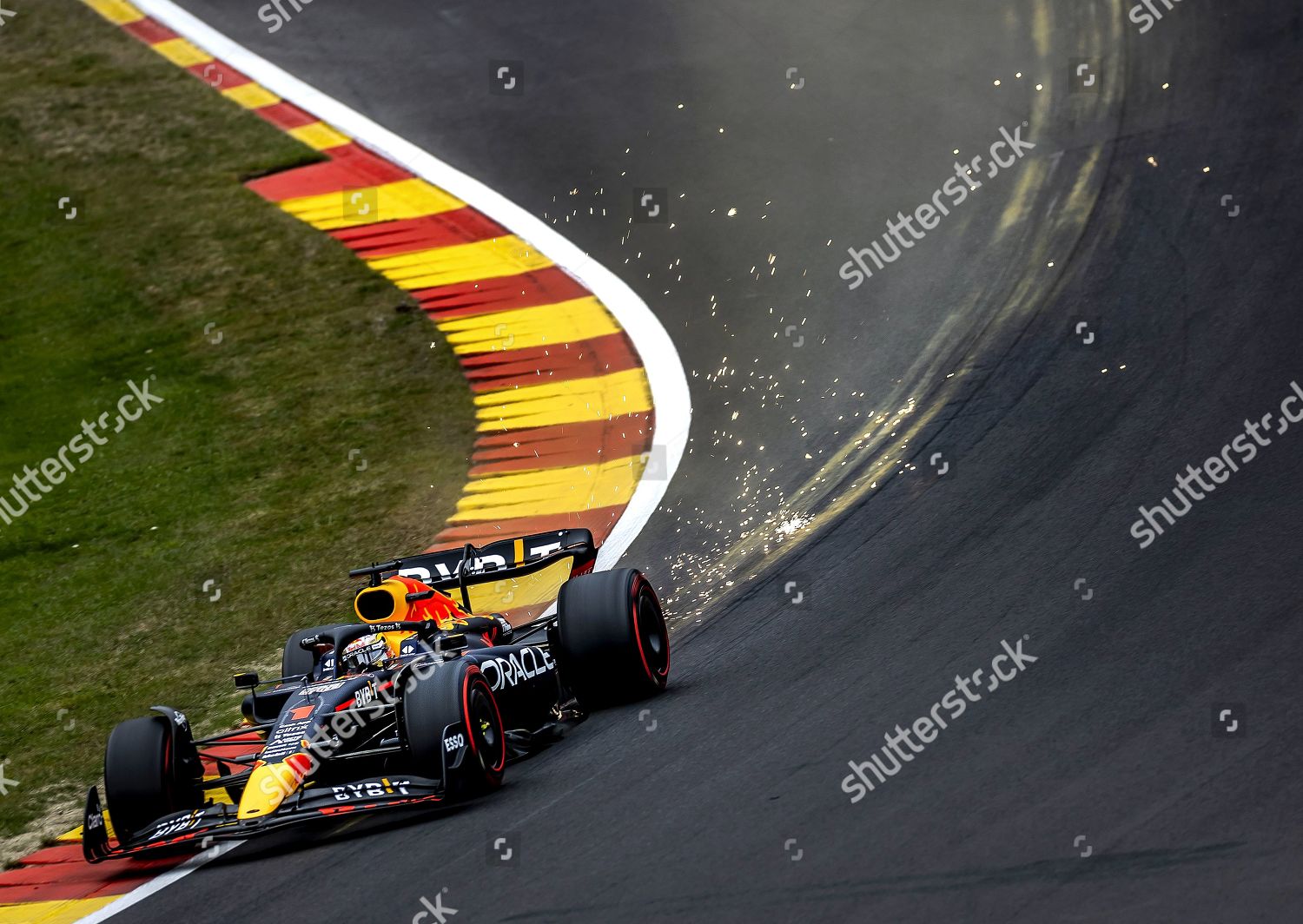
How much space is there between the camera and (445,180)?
14328 millimetres

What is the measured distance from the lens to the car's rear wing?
799 centimetres

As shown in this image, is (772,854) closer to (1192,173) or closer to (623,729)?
(623,729)

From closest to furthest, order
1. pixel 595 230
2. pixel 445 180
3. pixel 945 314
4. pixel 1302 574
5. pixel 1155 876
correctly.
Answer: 1. pixel 1155 876
2. pixel 1302 574
3. pixel 945 314
4. pixel 595 230
5. pixel 445 180

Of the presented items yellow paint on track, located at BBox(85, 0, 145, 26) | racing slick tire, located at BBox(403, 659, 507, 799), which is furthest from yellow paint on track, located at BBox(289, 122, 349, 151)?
racing slick tire, located at BBox(403, 659, 507, 799)

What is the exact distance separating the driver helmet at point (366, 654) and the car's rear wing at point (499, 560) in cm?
82

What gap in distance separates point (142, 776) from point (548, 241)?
24.1 ft

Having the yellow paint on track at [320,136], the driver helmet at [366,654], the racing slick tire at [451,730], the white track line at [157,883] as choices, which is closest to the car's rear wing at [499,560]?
the driver helmet at [366,654]

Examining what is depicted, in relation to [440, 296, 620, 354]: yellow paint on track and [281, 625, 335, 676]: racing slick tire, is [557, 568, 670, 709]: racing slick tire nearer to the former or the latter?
[281, 625, 335, 676]: racing slick tire

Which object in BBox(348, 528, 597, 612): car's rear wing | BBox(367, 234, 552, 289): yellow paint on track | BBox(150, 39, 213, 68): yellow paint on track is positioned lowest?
BBox(348, 528, 597, 612): car's rear wing

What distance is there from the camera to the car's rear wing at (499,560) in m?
7.99


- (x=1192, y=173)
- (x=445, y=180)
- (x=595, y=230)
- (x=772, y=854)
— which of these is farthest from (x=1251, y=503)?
(x=445, y=180)

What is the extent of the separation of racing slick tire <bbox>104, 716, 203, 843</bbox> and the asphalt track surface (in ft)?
1.26

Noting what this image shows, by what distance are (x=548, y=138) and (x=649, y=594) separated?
8.14 meters

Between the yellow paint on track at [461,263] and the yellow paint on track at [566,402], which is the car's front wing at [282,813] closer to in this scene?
the yellow paint on track at [566,402]
